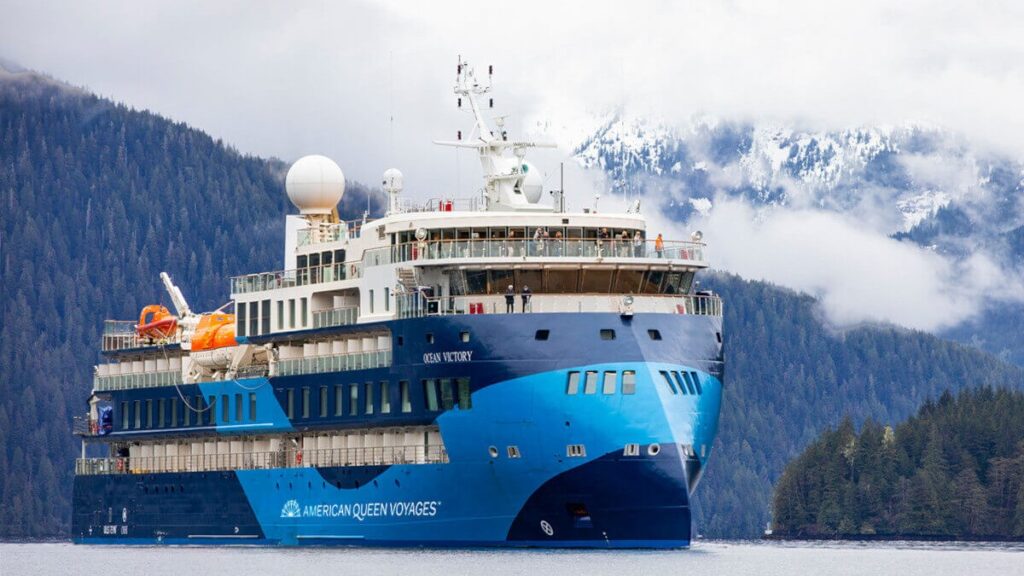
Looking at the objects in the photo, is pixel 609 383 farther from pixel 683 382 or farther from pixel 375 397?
pixel 375 397

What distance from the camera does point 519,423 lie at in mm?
88188

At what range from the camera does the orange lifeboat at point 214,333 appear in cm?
10531

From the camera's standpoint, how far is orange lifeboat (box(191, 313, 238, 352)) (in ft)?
346

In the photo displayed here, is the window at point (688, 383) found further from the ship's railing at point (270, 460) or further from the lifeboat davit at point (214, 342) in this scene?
the lifeboat davit at point (214, 342)

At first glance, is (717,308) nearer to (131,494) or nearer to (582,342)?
(582,342)

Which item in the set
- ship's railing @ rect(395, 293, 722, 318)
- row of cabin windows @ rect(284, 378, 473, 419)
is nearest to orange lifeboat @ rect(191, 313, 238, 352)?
row of cabin windows @ rect(284, 378, 473, 419)

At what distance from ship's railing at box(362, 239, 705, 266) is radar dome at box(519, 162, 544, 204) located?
10069mm

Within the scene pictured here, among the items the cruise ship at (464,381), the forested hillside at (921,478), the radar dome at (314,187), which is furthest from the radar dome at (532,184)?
the forested hillside at (921,478)

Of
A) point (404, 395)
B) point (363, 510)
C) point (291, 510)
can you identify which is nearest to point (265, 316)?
point (291, 510)

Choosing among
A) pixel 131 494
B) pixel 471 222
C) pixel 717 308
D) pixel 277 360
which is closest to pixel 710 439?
pixel 717 308

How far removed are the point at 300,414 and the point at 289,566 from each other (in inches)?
544

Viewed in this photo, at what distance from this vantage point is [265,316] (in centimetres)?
10175

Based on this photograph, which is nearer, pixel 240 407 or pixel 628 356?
pixel 628 356

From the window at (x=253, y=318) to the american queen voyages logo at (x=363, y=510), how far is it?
7485 mm
